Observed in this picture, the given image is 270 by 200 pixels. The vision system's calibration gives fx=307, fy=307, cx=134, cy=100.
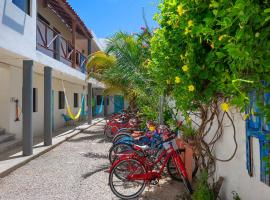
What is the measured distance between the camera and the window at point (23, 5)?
7.18 meters

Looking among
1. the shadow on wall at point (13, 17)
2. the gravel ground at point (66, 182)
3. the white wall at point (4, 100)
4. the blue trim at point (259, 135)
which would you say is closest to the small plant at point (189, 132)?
the gravel ground at point (66, 182)

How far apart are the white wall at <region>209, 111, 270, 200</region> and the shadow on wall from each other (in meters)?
4.90

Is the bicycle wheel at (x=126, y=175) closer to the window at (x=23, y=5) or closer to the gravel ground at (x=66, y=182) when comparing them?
the gravel ground at (x=66, y=182)

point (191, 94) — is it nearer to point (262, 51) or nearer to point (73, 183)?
point (262, 51)

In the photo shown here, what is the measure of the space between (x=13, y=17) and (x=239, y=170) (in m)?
5.64

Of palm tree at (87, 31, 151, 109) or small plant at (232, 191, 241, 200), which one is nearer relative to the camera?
small plant at (232, 191, 241, 200)

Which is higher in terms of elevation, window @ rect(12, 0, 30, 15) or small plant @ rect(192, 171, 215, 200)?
window @ rect(12, 0, 30, 15)

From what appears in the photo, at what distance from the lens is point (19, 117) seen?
10.8 m

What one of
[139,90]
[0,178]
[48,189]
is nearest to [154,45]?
[48,189]

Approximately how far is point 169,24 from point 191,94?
0.74 meters

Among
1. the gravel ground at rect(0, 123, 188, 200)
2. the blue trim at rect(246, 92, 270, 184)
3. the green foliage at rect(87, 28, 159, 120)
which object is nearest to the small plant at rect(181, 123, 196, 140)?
the gravel ground at rect(0, 123, 188, 200)

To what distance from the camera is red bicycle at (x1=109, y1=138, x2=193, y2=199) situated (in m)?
4.81

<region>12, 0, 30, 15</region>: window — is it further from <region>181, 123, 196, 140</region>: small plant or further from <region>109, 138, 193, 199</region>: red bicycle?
<region>181, 123, 196, 140</region>: small plant

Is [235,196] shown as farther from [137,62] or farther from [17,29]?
[17,29]
